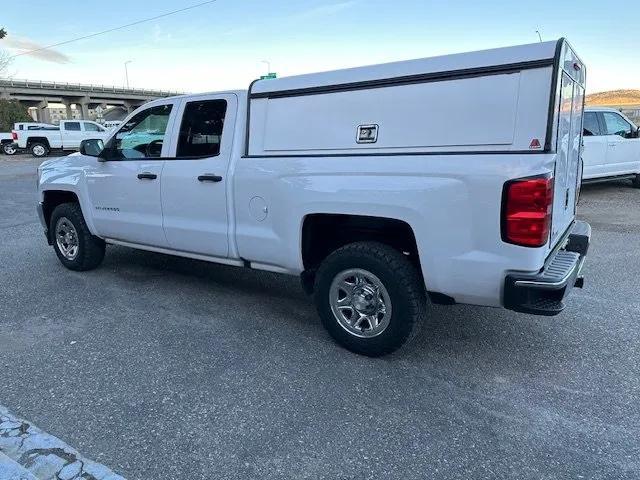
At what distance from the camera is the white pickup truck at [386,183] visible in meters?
2.83

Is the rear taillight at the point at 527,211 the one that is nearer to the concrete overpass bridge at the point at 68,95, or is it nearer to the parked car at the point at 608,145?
the parked car at the point at 608,145

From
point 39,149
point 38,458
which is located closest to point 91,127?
point 39,149

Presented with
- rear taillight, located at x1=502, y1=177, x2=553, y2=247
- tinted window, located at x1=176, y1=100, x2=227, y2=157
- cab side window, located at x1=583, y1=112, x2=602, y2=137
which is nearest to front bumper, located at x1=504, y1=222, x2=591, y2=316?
rear taillight, located at x1=502, y1=177, x2=553, y2=247

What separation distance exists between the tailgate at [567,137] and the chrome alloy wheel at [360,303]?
1205mm

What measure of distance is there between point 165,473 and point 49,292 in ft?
11.1

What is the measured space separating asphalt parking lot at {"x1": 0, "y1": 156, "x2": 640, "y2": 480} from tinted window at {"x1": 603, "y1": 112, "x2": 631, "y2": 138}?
6.63 metres

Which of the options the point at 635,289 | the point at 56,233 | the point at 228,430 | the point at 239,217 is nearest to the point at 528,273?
the point at 228,430

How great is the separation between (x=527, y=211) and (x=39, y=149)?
98.9 ft

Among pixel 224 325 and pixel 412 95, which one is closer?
pixel 412 95

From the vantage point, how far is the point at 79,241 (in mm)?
5566

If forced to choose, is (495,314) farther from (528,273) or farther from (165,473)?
(165,473)

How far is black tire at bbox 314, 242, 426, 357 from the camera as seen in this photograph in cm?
328

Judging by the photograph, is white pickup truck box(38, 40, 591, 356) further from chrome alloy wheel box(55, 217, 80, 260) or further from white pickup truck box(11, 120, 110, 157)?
white pickup truck box(11, 120, 110, 157)

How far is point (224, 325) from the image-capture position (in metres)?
4.17
